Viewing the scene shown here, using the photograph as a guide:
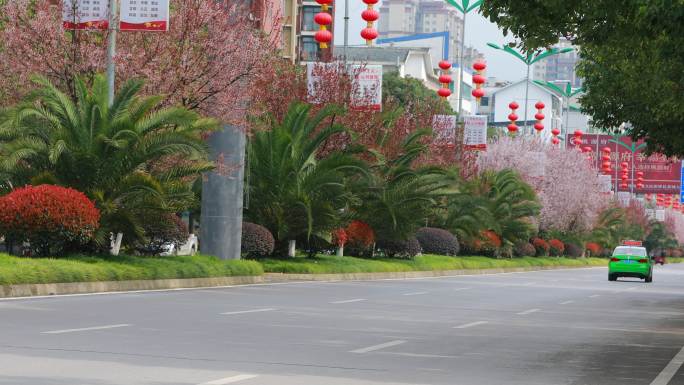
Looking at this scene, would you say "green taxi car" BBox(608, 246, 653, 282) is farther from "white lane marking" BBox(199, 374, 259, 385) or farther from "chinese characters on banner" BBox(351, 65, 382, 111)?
"white lane marking" BBox(199, 374, 259, 385)

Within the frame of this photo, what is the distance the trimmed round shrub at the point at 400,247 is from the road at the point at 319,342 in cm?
2561

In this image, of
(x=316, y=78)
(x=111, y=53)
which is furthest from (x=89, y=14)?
(x=316, y=78)

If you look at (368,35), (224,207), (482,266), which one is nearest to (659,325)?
(224,207)

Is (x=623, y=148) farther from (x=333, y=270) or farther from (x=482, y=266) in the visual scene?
(x=333, y=270)

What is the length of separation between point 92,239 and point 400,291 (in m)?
7.52

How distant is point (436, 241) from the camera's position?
61.4 metres

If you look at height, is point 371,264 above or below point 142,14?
below

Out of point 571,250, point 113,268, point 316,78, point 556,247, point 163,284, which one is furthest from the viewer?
point 571,250

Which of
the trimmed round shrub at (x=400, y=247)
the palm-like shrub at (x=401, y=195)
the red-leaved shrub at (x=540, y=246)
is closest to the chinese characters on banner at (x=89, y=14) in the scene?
the palm-like shrub at (x=401, y=195)

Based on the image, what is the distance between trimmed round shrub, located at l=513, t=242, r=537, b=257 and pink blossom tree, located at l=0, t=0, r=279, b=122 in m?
45.6

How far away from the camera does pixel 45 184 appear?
28000 millimetres

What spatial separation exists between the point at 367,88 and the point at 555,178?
51257mm

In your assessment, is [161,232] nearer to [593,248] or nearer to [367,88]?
[367,88]

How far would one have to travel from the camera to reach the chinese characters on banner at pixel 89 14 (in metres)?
30.7
